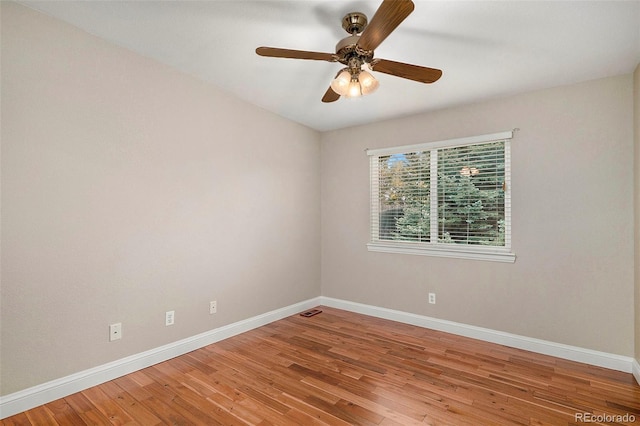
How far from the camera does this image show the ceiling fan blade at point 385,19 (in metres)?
1.41

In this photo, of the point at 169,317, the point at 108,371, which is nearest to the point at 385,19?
the point at 169,317

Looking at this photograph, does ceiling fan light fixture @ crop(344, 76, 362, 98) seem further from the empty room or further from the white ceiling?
the white ceiling

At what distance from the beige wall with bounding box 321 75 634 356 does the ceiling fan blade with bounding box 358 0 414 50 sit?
1.50 metres

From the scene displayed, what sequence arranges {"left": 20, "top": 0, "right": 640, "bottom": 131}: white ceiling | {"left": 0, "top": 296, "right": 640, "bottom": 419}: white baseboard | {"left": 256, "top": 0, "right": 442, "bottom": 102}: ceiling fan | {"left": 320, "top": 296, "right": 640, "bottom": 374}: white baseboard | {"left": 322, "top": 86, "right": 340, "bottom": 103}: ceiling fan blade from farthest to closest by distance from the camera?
1. {"left": 320, "top": 296, "right": 640, "bottom": 374}: white baseboard
2. {"left": 322, "top": 86, "right": 340, "bottom": 103}: ceiling fan blade
3. {"left": 0, "top": 296, "right": 640, "bottom": 419}: white baseboard
4. {"left": 20, "top": 0, "right": 640, "bottom": 131}: white ceiling
5. {"left": 256, "top": 0, "right": 442, "bottom": 102}: ceiling fan

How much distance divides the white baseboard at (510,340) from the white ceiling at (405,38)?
2.38 metres

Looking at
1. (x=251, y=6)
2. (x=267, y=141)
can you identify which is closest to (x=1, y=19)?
(x=251, y=6)

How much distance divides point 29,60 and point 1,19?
234 millimetres

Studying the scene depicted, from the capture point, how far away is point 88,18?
208 cm

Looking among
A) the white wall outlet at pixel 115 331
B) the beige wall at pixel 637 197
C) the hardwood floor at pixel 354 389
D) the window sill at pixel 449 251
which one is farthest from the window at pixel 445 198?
the white wall outlet at pixel 115 331

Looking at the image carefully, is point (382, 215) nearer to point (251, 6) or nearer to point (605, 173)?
point (605, 173)

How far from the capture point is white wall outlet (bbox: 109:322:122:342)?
2373 millimetres

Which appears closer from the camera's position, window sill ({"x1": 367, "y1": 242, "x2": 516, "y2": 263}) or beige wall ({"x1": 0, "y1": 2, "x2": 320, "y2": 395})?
beige wall ({"x1": 0, "y1": 2, "x2": 320, "y2": 395})

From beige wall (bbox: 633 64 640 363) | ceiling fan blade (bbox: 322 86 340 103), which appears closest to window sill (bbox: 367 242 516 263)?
beige wall (bbox: 633 64 640 363)

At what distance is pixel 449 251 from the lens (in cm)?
348
